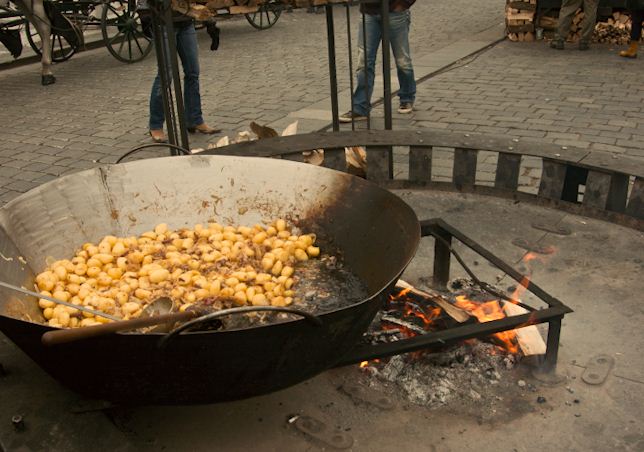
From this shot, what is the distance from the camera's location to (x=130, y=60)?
1018cm

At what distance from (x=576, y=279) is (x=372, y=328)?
1204mm

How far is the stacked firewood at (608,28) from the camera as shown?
1016 centimetres

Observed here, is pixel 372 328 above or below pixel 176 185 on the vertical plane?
below

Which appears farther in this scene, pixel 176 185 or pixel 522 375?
pixel 176 185

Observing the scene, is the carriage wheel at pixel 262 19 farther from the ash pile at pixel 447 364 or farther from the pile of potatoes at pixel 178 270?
the ash pile at pixel 447 364

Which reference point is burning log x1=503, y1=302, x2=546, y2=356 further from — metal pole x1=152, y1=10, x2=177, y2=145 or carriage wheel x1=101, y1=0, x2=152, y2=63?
carriage wheel x1=101, y1=0, x2=152, y2=63

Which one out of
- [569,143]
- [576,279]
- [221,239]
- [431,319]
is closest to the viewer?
[431,319]

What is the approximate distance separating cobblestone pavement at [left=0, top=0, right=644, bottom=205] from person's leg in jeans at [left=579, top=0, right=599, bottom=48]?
0.78 ft

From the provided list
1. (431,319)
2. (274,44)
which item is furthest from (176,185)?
(274,44)

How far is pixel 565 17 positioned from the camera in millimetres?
9766

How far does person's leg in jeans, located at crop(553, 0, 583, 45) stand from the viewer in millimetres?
9711

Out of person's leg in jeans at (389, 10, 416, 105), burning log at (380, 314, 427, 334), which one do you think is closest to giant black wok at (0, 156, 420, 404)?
burning log at (380, 314, 427, 334)

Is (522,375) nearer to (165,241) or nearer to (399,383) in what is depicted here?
(399,383)

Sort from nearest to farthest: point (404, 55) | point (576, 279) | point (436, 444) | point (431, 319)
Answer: point (436, 444), point (431, 319), point (576, 279), point (404, 55)
